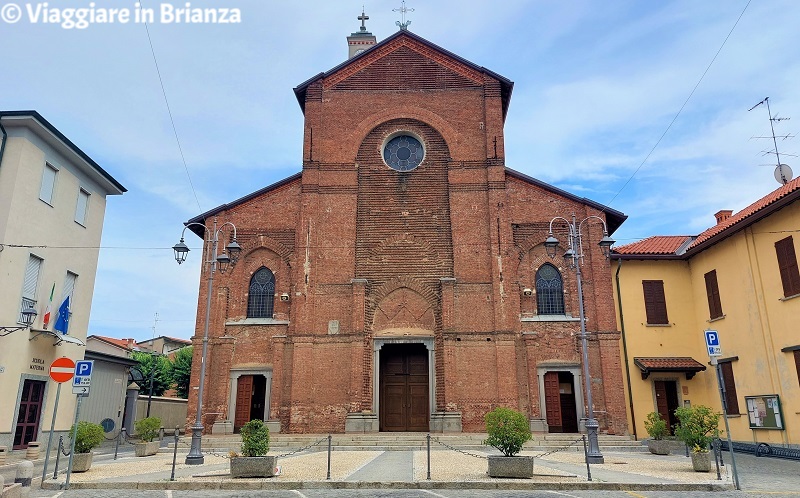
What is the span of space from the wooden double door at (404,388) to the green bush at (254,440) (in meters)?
9.77

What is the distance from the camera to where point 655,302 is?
2209 centimetres

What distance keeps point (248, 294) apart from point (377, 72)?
10.9 metres

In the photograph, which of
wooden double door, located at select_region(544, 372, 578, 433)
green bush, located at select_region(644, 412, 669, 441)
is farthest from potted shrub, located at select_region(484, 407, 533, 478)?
wooden double door, located at select_region(544, 372, 578, 433)

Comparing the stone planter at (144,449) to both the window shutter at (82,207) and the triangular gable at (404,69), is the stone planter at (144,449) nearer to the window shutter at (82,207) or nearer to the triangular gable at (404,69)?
the window shutter at (82,207)

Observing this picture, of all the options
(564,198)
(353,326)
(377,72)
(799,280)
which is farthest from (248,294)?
(799,280)

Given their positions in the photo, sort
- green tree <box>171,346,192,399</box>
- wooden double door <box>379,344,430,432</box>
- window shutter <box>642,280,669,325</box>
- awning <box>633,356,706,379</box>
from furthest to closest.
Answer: green tree <box>171,346,192,399</box> → window shutter <box>642,280,669,325</box> → wooden double door <box>379,344,430,432</box> → awning <box>633,356,706,379</box>

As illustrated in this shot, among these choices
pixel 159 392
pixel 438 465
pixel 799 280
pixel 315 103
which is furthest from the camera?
pixel 159 392

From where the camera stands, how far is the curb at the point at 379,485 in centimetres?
1084

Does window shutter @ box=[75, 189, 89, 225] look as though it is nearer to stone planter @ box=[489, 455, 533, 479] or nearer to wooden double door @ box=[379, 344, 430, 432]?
wooden double door @ box=[379, 344, 430, 432]

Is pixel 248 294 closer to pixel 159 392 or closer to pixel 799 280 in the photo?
pixel 799 280

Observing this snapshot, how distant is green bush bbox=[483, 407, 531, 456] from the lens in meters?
11.8

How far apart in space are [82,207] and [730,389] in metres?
24.3

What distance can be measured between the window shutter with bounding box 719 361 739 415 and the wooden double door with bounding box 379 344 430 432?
10475 millimetres

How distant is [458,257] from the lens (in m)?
22.1
